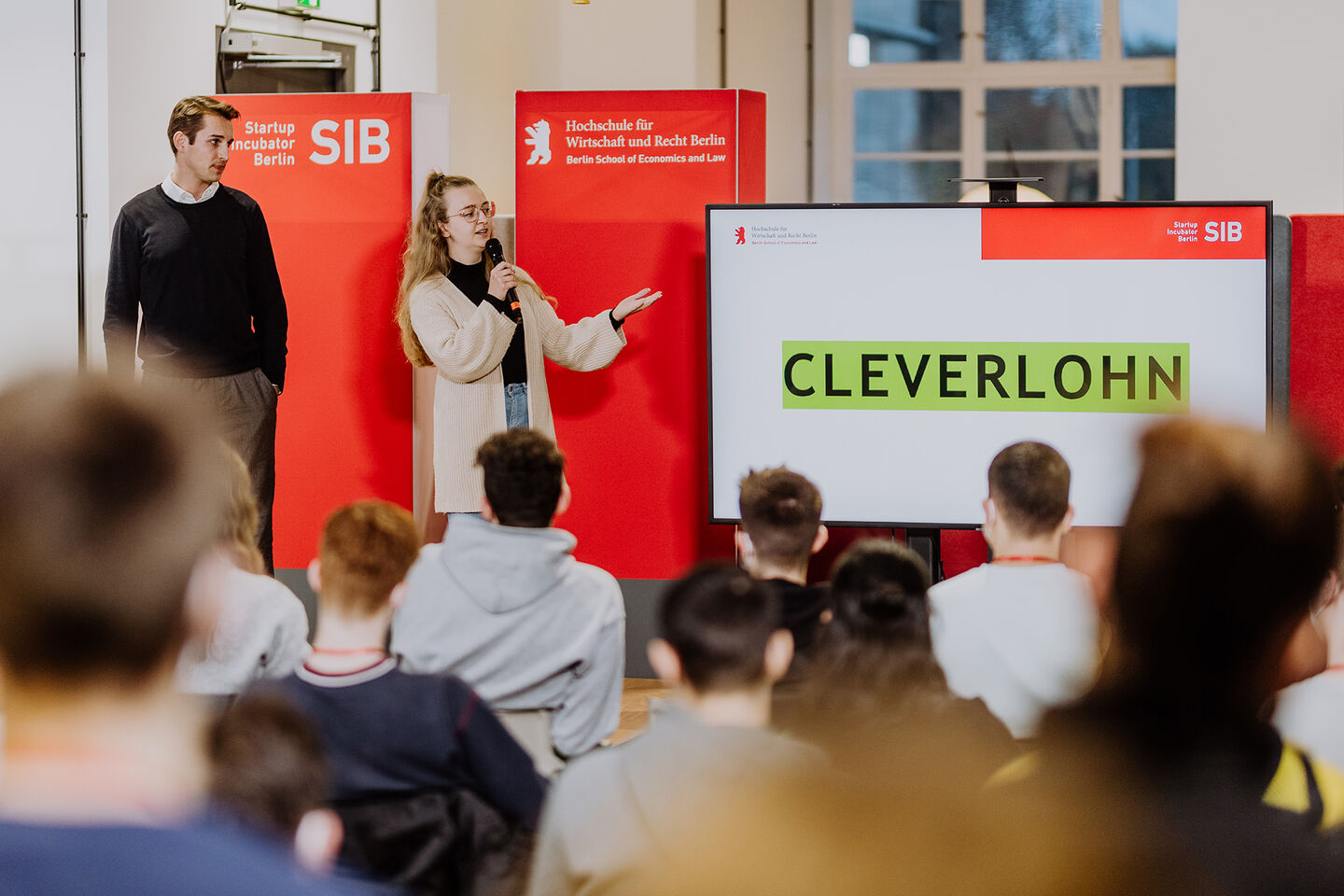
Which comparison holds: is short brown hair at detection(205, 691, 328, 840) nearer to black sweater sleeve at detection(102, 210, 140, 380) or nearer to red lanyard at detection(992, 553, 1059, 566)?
red lanyard at detection(992, 553, 1059, 566)

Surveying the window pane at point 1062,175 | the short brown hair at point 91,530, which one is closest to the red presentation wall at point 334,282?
the short brown hair at point 91,530

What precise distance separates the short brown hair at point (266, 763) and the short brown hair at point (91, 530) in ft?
2.41

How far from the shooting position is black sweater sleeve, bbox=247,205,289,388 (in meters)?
4.12

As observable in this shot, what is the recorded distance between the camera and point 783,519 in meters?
2.61

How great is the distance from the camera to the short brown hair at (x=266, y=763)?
4.42 feet

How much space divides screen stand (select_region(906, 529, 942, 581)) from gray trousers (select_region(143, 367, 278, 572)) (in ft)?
6.27

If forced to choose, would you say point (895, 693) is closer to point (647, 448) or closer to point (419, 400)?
point (647, 448)

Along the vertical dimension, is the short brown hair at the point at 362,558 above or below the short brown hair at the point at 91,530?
below

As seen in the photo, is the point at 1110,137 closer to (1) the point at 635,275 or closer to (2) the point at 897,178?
(2) the point at 897,178

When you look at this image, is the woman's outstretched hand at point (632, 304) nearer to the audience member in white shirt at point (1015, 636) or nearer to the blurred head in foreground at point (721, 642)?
the audience member in white shirt at point (1015, 636)

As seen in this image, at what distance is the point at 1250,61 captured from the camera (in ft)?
24.6

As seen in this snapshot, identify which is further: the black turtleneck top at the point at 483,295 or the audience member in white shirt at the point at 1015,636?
the black turtleneck top at the point at 483,295

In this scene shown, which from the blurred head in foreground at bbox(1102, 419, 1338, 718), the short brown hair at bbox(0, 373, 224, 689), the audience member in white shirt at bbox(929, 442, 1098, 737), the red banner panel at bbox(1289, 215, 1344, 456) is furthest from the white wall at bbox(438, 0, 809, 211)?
Result: the short brown hair at bbox(0, 373, 224, 689)

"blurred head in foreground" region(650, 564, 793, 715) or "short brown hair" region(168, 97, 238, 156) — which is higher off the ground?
"short brown hair" region(168, 97, 238, 156)
